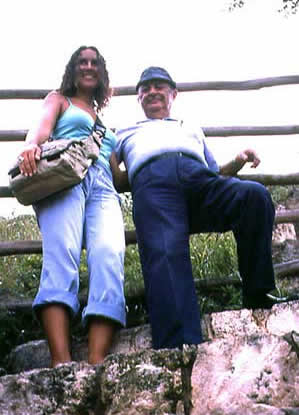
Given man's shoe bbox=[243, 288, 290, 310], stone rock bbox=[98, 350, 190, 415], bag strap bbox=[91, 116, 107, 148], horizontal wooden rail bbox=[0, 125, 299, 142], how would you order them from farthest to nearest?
1. horizontal wooden rail bbox=[0, 125, 299, 142]
2. bag strap bbox=[91, 116, 107, 148]
3. man's shoe bbox=[243, 288, 290, 310]
4. stone rock bbox=[98, 350, 190, 415]

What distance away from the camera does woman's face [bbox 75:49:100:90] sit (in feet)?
12.1

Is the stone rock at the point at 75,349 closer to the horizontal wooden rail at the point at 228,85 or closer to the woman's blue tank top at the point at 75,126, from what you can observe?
the woman's blue tank top at the point at 75,126

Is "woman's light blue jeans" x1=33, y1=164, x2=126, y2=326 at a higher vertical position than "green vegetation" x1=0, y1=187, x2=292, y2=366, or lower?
higher

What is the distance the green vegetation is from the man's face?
39.1 inches

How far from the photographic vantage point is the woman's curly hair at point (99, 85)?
146 inches

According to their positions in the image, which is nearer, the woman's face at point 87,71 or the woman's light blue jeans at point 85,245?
the woman's light blue jeans at point 85,245

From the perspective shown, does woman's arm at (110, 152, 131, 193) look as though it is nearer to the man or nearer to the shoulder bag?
the man

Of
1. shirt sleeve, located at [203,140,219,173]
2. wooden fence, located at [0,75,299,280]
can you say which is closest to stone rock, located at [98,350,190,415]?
shirt sleeve, located at [203,140,219,173]

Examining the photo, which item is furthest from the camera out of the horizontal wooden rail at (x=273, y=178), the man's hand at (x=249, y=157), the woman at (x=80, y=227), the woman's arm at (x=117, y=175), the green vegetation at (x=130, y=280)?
the horizontal wooden rail at (x=273, y=178)

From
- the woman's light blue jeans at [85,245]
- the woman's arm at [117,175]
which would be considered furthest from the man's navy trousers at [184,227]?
the woman's arm at [117,175]

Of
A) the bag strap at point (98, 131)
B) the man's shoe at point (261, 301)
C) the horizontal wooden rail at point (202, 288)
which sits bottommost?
the horizontal wooden rail at point (202, 288)

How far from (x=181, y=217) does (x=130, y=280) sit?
3.61 feet

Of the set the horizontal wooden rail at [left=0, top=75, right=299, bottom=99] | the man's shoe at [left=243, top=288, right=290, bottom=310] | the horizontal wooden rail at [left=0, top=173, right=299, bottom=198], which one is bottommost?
the man's shoe at [left=243, top=288, right=290, bottom=310]

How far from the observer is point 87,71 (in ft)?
12.2
